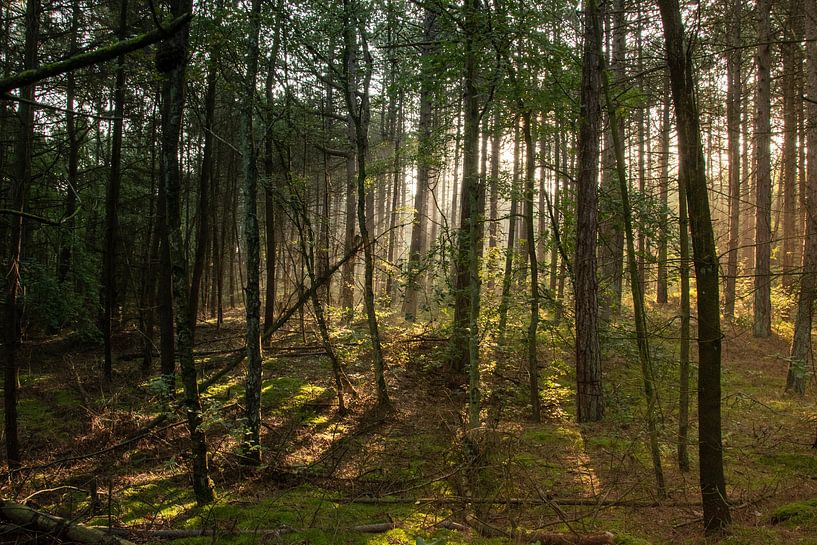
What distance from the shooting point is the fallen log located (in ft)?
13.8

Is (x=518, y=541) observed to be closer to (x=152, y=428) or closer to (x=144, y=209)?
(x=152, y=428)

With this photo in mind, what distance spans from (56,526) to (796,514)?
24.0 feet

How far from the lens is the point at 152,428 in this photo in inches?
302

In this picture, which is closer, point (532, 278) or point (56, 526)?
point (56, 526)

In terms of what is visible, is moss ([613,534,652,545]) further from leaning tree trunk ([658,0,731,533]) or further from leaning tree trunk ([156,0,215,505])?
leaning tree trunk ([156,0,215,505])

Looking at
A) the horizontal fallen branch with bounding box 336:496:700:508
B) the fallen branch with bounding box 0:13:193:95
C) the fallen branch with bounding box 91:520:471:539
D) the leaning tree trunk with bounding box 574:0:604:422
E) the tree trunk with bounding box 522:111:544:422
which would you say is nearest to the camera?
the fallen branch with bounding box 0:13:193:95

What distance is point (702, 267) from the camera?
13.7 ft

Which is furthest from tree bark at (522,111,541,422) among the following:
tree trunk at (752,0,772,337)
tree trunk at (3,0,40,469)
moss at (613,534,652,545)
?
tree trunk at (3,0,40,469)

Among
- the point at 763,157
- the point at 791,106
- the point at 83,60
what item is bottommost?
the point at 83,60

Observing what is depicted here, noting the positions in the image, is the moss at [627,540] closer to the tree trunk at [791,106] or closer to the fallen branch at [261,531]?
the fallen branch at [261,531]

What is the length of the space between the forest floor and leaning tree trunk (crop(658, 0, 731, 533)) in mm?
368

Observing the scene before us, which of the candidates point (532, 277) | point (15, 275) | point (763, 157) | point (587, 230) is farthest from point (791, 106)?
point (15, 275)

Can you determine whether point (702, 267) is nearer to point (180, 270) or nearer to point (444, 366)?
point (180, 270)

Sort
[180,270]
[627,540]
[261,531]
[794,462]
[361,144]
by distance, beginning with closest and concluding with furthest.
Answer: [627,540], [261,531], [180,270], [794,462], [361,144]
